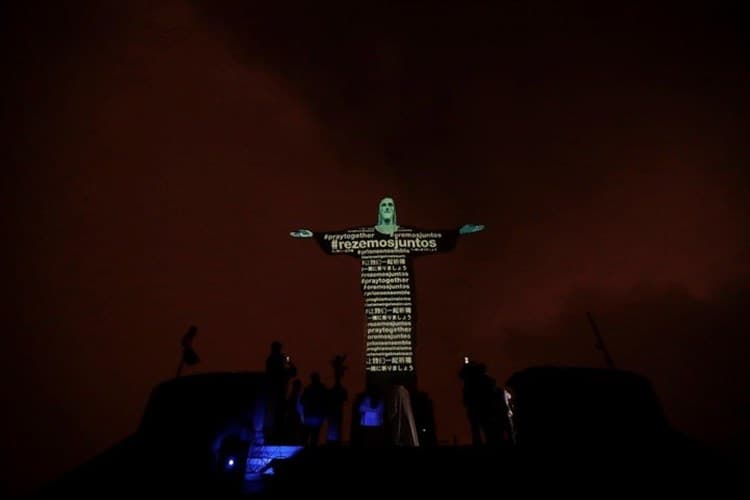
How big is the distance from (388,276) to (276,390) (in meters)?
7.20

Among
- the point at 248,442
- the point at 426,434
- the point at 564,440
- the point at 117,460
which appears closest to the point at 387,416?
the point at 426,434

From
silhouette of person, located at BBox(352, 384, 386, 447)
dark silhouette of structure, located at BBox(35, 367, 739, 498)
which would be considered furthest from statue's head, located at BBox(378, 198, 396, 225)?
dark silhouette of structure, located at BBox(35, 367, 739, 498)

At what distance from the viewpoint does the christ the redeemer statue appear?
1630 centimetres

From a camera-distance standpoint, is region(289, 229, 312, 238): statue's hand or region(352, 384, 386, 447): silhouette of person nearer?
region(352, 384, 386, 447): silhouette of person

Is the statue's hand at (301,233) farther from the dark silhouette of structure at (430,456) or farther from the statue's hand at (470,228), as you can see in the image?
the dark silhouette of structure at (430,456)

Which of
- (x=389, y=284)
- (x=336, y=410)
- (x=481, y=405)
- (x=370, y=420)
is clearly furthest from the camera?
(x=389, y=284)

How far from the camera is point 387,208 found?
18969mm

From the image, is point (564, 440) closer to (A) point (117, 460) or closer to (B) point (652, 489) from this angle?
(B) point (652, 489)

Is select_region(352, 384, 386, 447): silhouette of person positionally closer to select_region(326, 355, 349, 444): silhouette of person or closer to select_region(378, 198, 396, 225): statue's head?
select_region(326, 355, 349, 444): silhouette of person

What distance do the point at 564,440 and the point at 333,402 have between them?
5.59m

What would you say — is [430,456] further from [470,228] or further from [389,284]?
[470,228]

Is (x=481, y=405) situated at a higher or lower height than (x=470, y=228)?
lower

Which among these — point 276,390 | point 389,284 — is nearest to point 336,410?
point 276,390

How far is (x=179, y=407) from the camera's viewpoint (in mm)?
10328
